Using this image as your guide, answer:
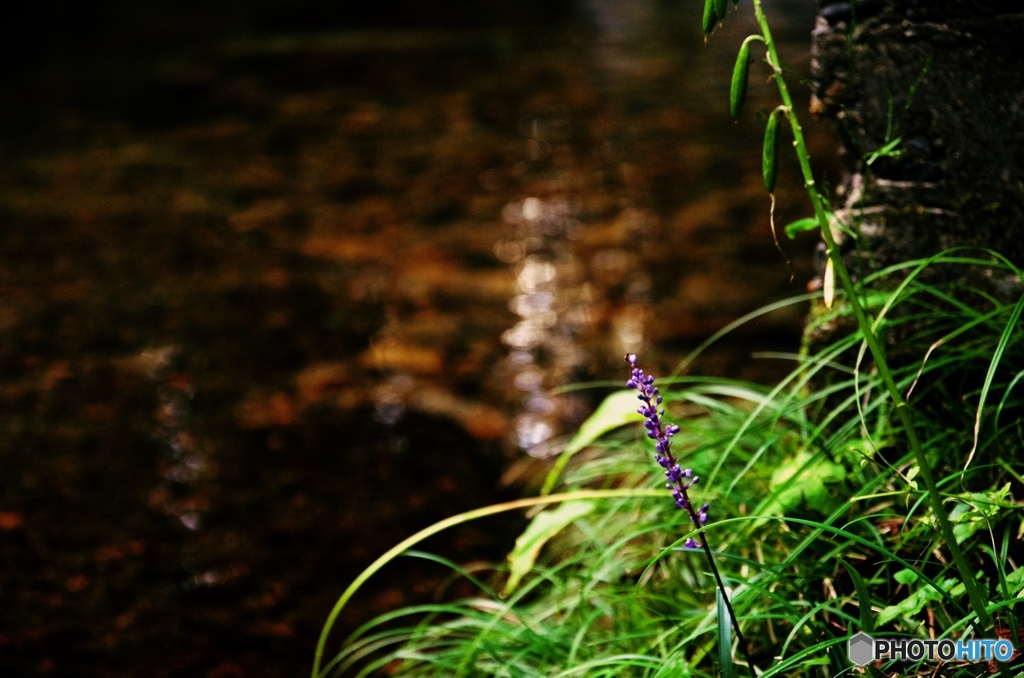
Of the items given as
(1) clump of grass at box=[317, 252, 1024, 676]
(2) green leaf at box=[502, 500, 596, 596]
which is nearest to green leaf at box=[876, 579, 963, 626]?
(1) clump of grass at box=[317, 252, 1024, 676]

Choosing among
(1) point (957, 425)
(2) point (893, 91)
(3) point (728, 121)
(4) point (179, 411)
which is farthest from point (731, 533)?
(3) point (728, 121)

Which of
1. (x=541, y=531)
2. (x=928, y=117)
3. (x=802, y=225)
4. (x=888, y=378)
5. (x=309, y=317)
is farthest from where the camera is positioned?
(x=309, y=317)

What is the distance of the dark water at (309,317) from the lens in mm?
1974

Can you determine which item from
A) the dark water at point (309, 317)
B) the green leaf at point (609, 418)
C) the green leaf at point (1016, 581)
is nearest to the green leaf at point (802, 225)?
the green leaf at point (1016, 581)

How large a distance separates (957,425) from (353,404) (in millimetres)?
1736

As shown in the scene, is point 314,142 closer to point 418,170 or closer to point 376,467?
point 418,170

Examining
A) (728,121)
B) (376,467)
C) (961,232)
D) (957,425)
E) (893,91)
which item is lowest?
(376,467)

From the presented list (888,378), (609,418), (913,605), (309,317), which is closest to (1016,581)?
(913,605)

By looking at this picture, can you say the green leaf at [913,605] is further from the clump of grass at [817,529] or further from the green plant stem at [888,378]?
the green plant stem at [888,378]

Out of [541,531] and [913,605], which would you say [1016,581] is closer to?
[913,605]

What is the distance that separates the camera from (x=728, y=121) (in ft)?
16.0

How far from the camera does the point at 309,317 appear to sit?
10.1 feet

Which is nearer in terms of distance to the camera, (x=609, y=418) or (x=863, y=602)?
(x=863, y=602)

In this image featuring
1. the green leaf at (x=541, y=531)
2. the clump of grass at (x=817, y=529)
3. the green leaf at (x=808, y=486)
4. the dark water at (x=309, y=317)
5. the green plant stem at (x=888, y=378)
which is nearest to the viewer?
the green plant stem at (x=888, y=378)
